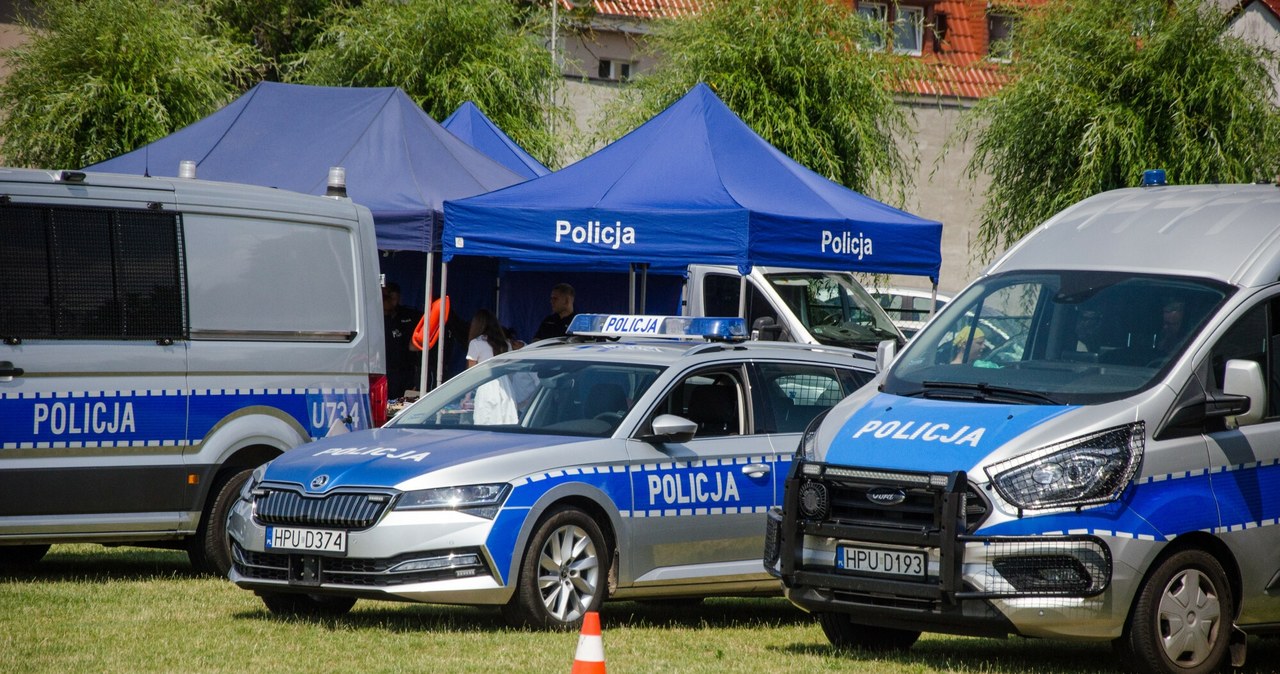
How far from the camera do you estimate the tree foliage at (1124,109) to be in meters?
23.2

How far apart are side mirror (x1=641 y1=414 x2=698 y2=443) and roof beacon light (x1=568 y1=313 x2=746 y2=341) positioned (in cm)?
104

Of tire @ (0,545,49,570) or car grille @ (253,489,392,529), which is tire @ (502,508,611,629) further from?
tire @ (0,545,49,570)

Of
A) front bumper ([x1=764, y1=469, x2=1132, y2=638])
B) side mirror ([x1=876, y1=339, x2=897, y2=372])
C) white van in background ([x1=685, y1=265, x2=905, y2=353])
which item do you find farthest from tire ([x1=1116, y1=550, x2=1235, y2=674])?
white van in background ([x1=685, y1=265, x2=905, y2=353])

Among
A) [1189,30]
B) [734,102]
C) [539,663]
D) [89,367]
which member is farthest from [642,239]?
[1189,30]

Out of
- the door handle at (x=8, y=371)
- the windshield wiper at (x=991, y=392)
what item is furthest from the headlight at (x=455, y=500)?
the door handle at (x=8, y=371)

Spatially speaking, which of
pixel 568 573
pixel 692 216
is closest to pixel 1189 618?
pixel 568 573

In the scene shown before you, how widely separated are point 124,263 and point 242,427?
1.23 m

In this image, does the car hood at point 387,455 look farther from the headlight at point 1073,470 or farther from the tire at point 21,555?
the tire at point 21,555

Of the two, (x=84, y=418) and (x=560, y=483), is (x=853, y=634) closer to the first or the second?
(x=560, y=483)

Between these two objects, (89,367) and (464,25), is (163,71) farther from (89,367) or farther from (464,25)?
(89,367)

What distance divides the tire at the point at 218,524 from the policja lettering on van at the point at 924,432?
4.47 meters

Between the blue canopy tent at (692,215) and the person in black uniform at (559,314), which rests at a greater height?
the blue canopy tent at (692,215)

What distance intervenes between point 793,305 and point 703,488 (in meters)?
7.80

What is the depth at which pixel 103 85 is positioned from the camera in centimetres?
2328
